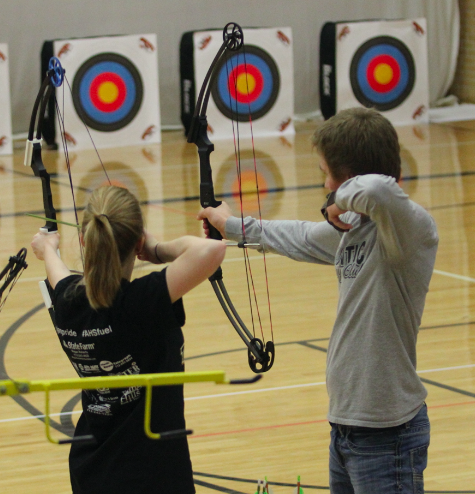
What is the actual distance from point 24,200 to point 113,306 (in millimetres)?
4118

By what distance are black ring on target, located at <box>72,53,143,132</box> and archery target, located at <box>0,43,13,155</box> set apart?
54 centimetres

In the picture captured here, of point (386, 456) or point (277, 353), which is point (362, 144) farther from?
point (277, 353)

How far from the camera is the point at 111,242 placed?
121cm

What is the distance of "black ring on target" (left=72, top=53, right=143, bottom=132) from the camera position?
7.17m

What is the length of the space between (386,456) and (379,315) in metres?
0.19

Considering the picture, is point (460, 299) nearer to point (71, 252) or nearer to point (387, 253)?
point (71, 252)

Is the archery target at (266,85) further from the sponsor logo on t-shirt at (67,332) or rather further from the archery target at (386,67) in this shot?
the sponsor logo on t-shirt at (67,332)

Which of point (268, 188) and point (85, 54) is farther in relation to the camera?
point (85, 54)

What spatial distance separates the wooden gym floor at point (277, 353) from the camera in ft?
6.77

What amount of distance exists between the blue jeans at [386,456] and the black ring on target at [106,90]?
6.12 m

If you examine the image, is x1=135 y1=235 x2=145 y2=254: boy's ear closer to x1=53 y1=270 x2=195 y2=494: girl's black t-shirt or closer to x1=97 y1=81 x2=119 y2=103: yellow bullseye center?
x1=53 y1=270 x2=195 y2=494: girl's black t-shirt

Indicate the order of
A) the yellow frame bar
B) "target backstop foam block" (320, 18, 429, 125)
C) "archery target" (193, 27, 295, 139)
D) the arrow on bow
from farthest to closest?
"target backstop foam block" (320, 18, 429, 125), "archery target" (193, 27, 295, 139), the arrow on bow, the yellow frame bar

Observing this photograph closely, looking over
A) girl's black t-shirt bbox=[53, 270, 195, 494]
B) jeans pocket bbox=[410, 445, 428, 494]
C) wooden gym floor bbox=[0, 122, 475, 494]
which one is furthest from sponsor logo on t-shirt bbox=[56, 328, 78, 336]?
wooden gym floor bbox=[0, 122, 475, 494]

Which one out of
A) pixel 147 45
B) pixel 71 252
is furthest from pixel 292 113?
pixel 71 252
